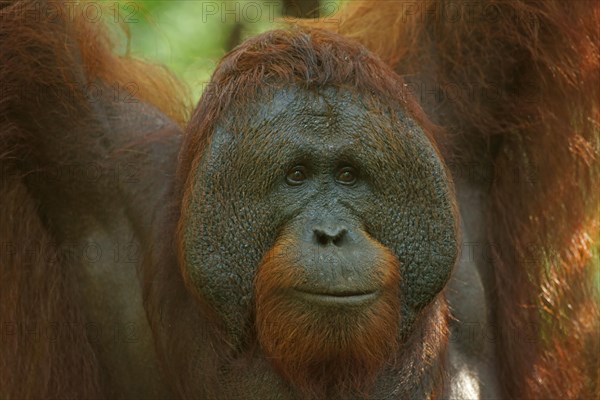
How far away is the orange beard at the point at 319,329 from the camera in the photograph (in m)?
2.99

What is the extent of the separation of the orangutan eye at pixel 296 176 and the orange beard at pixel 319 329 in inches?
7.6

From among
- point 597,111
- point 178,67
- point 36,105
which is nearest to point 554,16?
point 597,111

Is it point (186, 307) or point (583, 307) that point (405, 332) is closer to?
point (186, 307)

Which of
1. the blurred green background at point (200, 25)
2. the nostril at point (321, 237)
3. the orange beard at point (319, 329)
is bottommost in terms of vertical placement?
the blurred green background at point (200, 25)

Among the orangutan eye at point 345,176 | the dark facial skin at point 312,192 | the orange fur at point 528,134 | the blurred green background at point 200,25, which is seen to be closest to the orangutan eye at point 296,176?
the dark facial skin at point 312,192

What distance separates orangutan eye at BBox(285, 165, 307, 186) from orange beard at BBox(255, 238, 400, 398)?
19 cm

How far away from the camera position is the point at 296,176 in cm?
312

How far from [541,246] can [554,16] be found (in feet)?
3.08

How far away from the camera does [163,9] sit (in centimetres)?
652

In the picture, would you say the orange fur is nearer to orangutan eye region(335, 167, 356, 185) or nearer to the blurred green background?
orangutan eye region(335, 167, 356, 185)

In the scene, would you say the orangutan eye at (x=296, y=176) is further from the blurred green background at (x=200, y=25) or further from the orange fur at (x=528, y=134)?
the blurred green background at (x=200, y=25)

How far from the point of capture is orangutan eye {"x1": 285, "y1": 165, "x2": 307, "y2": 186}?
10.2ft

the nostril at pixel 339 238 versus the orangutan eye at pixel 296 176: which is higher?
the orangutan eye at pixel 296 176

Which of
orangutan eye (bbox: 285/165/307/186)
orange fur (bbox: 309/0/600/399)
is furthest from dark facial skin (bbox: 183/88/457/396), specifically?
orange fur (bbox: 309/0/600/399)
